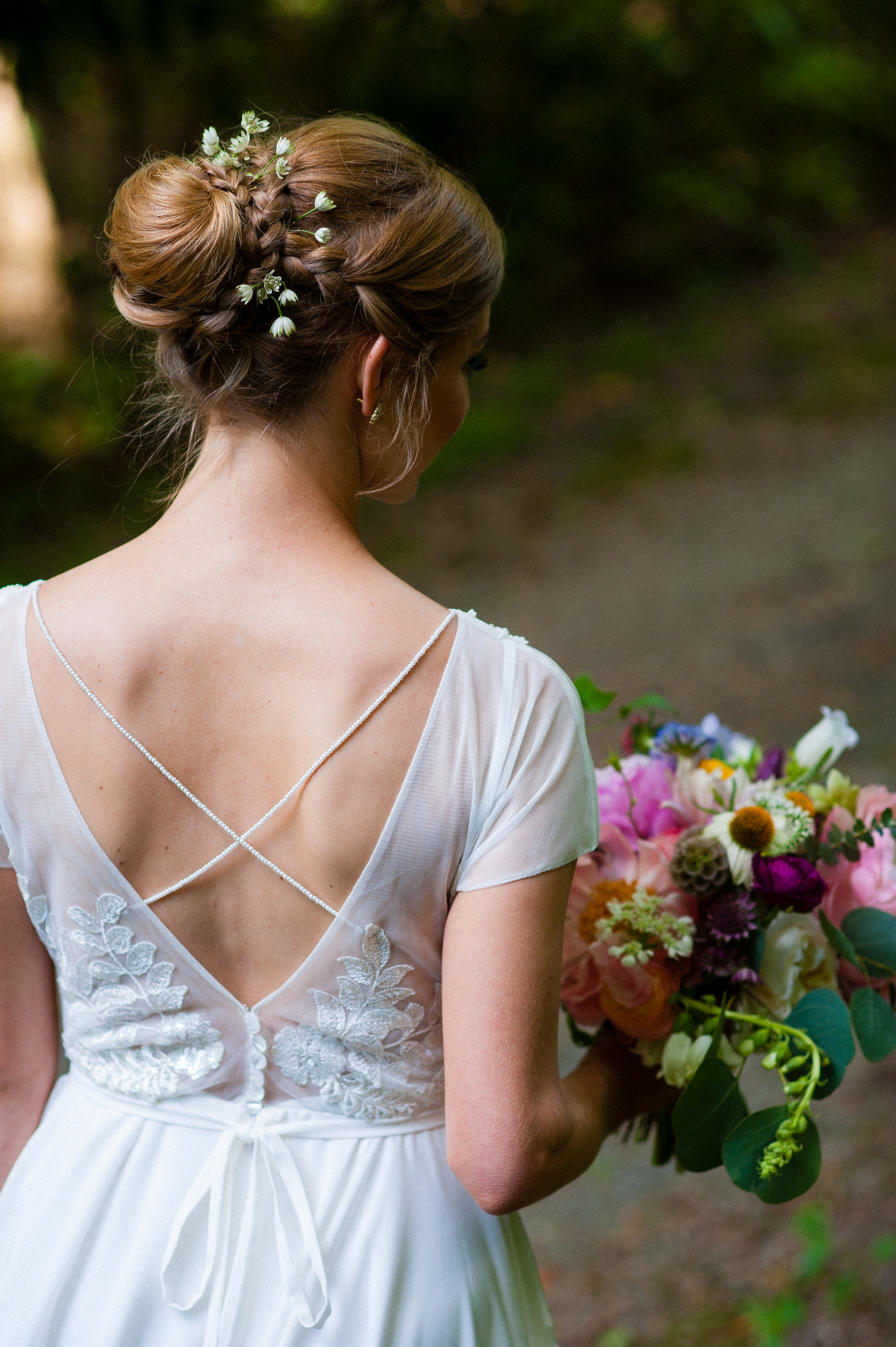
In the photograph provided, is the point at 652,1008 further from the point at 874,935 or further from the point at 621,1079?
the point at 874,935

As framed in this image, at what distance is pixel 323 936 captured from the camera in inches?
49.7

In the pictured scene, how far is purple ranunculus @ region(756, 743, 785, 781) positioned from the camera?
1.70m

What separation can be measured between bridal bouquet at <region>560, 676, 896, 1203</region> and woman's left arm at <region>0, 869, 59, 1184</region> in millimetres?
670

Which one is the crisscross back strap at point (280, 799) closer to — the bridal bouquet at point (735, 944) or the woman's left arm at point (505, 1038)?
the woman's left arm at point (505, 1038)

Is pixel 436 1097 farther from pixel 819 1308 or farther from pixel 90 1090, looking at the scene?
pixel 819 1308

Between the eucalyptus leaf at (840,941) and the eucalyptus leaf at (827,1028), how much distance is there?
0.07 metres

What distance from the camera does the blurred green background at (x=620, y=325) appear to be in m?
5.66

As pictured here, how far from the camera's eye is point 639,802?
1596mm

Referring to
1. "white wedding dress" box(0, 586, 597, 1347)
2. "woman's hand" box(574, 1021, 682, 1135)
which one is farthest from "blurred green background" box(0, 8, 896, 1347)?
"white wedding dress" box(0, 586, 597, 1347)

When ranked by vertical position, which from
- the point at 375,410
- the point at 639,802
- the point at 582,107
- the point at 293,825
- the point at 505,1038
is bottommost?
the point at 582,107

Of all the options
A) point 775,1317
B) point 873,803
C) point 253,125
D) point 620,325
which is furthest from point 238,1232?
point 620,325

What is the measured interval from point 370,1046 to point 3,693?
22.4 inches

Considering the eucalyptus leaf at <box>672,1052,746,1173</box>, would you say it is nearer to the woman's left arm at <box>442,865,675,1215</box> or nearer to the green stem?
the green stem

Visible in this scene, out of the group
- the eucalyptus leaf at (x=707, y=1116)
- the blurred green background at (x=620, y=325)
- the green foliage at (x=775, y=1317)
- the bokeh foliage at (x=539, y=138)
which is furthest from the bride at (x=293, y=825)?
the bokeh foliage at (x=539, y=138)
